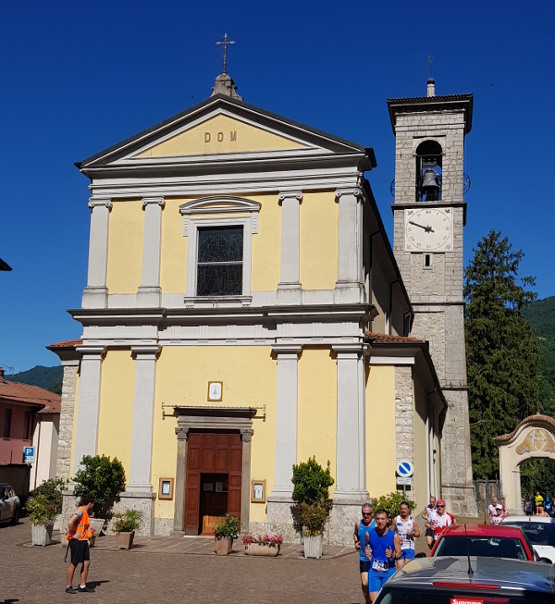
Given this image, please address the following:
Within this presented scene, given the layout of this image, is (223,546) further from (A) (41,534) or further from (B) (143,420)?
(B) (143,420)

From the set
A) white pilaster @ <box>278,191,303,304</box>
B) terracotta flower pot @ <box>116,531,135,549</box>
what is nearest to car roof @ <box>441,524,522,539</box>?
terracotta flower pot @ <box>116,531,135,549</box>

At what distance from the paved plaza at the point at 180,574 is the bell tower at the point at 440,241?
54.1ft

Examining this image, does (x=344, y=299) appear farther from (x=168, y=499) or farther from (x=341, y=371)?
(x=168, y=499)

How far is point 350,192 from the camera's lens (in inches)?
820

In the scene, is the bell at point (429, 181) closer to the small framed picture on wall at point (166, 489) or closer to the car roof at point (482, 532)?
the small framed picture on wall at point (166, 489)

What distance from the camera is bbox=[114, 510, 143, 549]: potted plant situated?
1784cm

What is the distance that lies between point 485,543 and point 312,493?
963 centimetres

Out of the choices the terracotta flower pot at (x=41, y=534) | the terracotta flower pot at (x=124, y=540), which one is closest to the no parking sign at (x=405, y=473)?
the terracotta flower pot at (x=124, y=540)

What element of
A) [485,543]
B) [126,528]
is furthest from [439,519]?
[126,528]

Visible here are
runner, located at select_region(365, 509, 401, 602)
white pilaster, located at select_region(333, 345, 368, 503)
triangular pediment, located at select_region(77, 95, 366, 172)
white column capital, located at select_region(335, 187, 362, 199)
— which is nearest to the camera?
runner, located at select_region(365, 509, 401, 602)

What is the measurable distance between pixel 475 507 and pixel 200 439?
1767cm

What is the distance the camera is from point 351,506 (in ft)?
62.5

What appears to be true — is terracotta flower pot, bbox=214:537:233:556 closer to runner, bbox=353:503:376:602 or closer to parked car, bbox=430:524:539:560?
runner, bbox=353:503:376:602

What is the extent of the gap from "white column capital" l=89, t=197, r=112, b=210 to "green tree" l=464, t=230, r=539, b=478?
2979 centimetres
